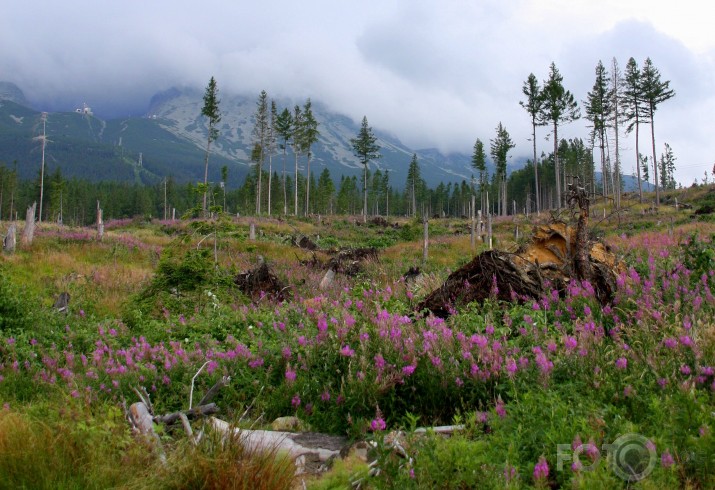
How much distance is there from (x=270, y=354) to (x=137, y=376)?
3.96 ft

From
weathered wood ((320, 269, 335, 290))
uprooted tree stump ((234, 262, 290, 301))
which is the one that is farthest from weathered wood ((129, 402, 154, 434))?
weathered wood ((320, 269, 335, 290))

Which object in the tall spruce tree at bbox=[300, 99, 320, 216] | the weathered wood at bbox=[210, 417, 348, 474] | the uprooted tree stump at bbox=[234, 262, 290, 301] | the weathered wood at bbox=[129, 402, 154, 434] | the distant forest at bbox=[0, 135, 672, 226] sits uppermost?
the tall spruce tree at bbox=[300, 99, 320, 216]

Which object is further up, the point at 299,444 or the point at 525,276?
the point at 525,276

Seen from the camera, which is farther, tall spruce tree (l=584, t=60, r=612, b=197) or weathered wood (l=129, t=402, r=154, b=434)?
tall spruce tree (l=584, t=60, r=612, b=197)

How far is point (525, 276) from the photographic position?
5.98m

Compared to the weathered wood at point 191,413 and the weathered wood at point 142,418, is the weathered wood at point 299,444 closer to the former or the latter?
the weathered wood at point 191,413

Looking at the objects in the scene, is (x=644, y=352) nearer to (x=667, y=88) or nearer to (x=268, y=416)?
(x=268, y=416)

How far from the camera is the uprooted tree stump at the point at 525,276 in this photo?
5.62 meters

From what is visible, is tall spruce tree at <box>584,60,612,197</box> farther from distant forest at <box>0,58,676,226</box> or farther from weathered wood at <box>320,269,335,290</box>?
weathered wood at <box>320,269,335,290</box>

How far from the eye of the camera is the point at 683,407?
97.2 inches
